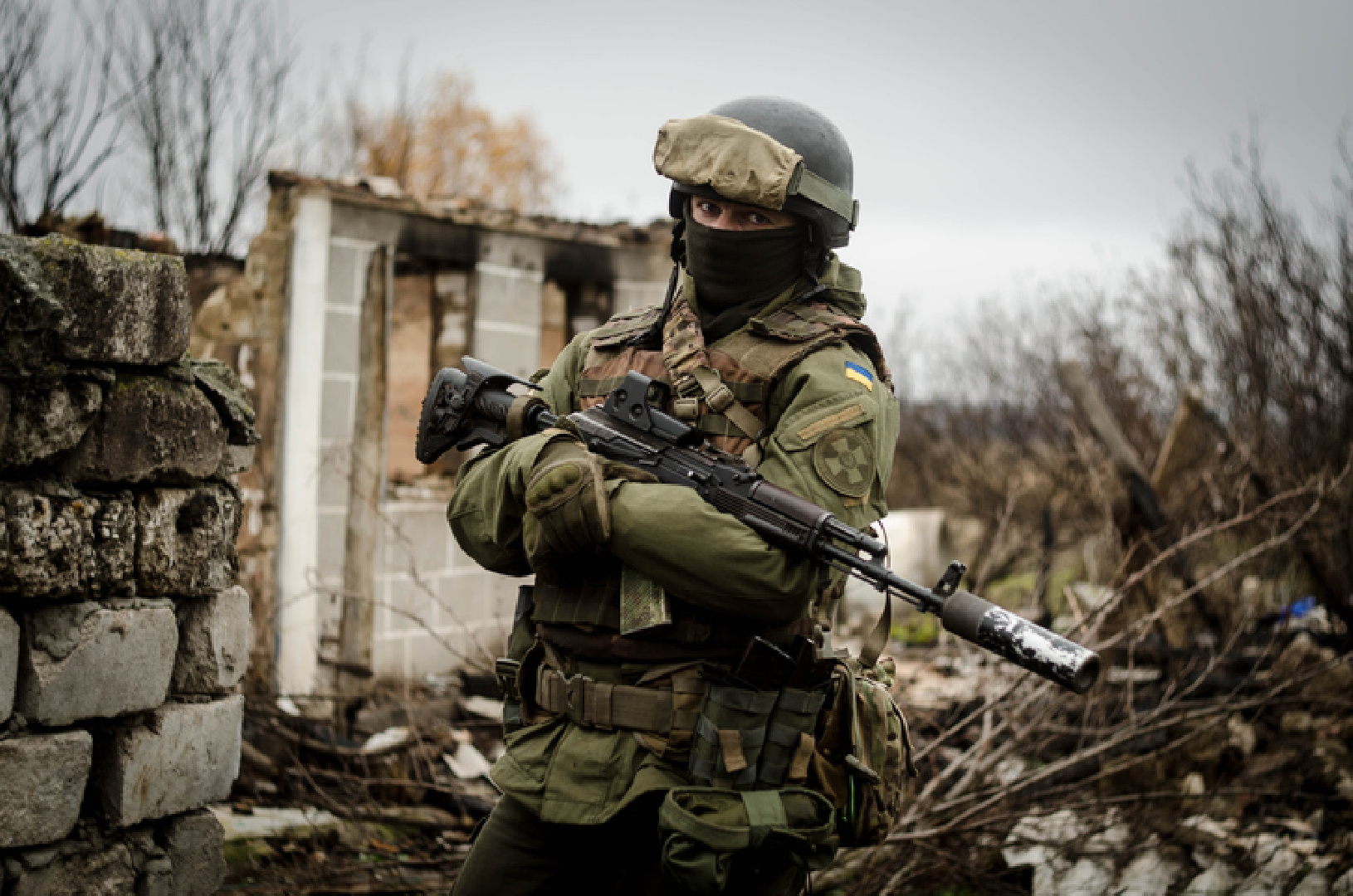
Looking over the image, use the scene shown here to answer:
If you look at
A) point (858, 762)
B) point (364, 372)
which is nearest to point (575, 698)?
point (858, 762)

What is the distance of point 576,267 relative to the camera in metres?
8.25

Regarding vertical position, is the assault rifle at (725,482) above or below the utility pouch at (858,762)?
above

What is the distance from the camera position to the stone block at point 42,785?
2.64m

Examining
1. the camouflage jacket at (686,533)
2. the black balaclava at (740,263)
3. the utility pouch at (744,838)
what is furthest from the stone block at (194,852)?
the black balaclava at (740,263)

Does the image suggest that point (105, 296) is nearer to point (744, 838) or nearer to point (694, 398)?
point (694, 398)

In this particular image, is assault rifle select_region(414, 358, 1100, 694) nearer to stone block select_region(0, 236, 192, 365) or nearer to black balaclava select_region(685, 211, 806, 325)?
black balaclava select_region(685, 211, 806, 325)

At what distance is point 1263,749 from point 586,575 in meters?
5.02

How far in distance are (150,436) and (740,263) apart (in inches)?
63.1

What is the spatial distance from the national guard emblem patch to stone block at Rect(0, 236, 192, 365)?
171 cm

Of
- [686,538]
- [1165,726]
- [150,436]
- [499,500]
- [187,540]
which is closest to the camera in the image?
[686,538]

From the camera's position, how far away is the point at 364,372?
7.23m

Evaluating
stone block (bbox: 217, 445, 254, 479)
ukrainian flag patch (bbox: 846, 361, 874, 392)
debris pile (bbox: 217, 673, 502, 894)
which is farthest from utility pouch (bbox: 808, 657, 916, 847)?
debris pile (bbox: 217, 673, 502, 894)

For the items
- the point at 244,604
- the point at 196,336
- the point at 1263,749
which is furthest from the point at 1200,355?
the point at 244,604

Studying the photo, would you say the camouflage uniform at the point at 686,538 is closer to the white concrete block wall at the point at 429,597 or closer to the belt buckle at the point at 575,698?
the belt buckle at the point at 575,698
